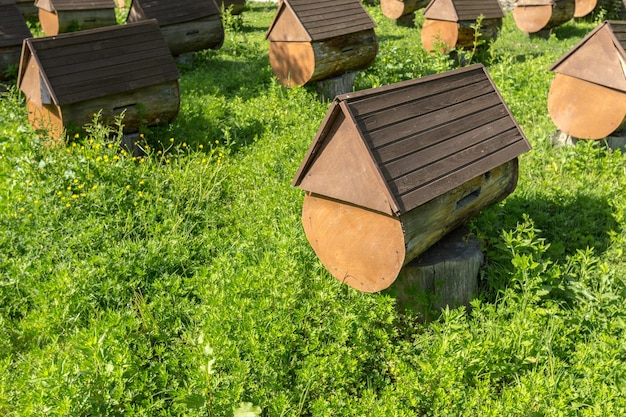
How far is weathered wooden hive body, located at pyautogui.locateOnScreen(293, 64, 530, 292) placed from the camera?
10.6ft

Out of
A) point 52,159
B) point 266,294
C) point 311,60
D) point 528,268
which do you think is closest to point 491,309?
point 528,268

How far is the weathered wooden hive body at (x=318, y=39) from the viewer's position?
321 inches

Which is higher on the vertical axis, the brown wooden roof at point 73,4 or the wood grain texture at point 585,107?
the brown wooden roof at point 73,4

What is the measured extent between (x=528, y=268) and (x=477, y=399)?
116 cm

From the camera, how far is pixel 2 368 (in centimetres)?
347

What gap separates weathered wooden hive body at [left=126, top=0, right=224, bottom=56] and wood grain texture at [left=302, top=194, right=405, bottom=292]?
27.2 ft

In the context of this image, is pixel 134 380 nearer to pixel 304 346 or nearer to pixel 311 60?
pixel 304 346

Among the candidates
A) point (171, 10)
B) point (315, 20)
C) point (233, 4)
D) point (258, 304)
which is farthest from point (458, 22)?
point (258, 304)

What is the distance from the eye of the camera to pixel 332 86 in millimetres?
8812

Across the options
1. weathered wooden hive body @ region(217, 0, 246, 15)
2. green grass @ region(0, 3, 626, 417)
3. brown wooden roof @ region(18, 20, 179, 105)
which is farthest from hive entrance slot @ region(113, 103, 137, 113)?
weathered wooden hive body @ region(217, 0, 246, 15)

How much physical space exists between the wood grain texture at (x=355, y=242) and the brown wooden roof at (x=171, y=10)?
8297 millimetres

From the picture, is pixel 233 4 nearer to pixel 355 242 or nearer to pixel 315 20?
pixel 315 20

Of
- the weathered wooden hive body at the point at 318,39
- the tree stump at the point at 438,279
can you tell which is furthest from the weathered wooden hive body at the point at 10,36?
the tree stump at the point at 438,279

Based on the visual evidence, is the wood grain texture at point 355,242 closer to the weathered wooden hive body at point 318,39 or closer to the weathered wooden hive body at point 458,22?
the weathered wooden hive body at point 318,39
